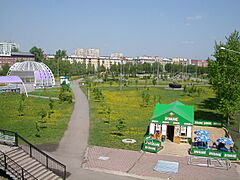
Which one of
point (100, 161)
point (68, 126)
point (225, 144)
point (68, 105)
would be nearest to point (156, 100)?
point (68, 105)

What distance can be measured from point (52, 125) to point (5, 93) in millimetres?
27424

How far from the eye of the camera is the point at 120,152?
1916 centimetres

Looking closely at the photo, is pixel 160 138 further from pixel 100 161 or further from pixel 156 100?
pixel 156 100

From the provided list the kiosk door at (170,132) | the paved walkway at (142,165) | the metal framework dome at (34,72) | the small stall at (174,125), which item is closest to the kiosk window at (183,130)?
the small stall at (174,125)

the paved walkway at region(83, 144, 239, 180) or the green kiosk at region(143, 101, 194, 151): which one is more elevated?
the green kiosk at region(143, 101, 194, 151)

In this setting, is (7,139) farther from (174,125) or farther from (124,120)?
(124,120)

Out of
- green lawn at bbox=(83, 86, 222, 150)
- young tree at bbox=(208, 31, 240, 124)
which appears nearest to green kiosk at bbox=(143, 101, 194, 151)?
green lawn at bbox=(83, 86, 222, 150)

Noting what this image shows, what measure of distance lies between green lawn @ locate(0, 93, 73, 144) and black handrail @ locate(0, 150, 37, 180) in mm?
6789

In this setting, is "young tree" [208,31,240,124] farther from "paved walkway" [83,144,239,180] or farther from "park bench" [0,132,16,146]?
"park bench" [0,132,16,146]

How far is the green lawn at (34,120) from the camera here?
22.2 m

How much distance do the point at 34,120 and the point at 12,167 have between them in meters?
15.4

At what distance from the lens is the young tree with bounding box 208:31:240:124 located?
2658 centimetres

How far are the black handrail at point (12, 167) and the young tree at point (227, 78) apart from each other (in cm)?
2020

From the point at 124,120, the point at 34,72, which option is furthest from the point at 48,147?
the point at 34,72
